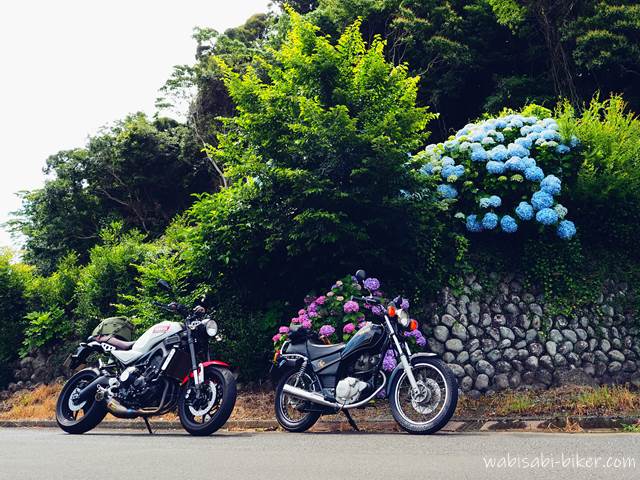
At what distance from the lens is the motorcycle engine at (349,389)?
23.1 ft

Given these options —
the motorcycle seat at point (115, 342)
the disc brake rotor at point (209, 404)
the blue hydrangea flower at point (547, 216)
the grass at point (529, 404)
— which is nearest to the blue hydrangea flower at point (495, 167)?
the blue hydrangea flower at point (547, 216)

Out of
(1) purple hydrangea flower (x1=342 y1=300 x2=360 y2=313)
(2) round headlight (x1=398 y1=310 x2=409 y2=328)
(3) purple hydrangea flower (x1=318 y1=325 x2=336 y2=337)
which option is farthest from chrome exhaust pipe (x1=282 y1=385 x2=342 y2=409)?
(1) purple hydrangea flower (x1=342 y1=300 x2=360 y2=313)

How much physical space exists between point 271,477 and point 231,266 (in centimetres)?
574

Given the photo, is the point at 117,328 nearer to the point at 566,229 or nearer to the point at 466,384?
the point at 466,384

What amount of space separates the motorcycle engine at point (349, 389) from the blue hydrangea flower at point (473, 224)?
400 centimetres

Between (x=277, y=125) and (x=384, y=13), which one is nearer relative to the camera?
(x=277, y=125)

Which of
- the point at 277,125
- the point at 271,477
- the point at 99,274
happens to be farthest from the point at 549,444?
the point at 99,274

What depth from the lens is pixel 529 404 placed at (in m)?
8.35

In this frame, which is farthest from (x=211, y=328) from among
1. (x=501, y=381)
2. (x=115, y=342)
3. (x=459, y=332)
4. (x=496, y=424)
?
(x=501, y=381)

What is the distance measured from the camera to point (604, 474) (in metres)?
4.45

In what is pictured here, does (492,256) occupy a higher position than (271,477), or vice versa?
(492,256)

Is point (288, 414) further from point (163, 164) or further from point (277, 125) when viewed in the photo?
point (163, 164)

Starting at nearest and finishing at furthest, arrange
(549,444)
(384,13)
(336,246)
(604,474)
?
(604,474), (549,444), (336,246), (384,13)

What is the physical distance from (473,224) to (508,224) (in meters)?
0.53
